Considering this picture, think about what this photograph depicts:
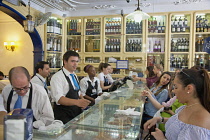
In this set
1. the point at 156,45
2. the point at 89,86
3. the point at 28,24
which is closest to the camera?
the point at 89,86

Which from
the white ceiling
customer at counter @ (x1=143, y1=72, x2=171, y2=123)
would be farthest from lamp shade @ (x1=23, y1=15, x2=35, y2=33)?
customer at counter @ (x1=143, y1=72, x2=171, y2=123)

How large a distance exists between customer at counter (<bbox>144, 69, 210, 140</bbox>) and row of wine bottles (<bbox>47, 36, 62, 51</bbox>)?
5.35 metres

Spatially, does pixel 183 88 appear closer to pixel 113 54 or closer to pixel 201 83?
pixel 201 83

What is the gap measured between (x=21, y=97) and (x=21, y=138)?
913 mm

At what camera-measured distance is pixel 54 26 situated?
620 cm

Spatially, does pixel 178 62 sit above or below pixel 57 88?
above

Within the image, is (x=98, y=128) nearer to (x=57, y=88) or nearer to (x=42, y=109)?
(x=42, y=109)

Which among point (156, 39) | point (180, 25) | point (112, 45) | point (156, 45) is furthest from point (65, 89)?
point (180, 25)

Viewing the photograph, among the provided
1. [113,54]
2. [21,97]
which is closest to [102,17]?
[113,54]

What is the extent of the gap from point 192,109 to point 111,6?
523 cm

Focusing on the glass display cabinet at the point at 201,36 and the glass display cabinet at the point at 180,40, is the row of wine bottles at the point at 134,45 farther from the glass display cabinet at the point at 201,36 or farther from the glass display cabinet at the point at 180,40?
the glass display cabinet at the point at 201,36

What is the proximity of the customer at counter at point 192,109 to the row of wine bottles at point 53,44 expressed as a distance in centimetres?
535

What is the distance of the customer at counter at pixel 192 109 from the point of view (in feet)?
3.93

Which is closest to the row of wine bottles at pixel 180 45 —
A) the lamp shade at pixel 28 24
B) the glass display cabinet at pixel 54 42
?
the glass display cabinet at pixel 54 42
